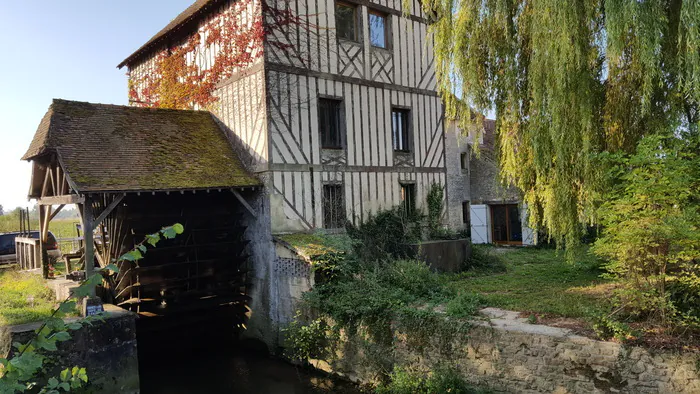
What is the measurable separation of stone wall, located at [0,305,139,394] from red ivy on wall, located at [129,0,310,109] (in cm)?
597

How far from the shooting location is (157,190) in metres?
8.62

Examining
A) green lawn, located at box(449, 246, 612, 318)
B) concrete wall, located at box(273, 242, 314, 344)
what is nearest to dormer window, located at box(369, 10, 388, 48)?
concrete wall, located at box(273, 242, 314, 344)

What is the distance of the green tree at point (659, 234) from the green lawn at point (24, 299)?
8.32 m

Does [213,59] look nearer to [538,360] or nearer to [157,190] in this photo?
[157,190]

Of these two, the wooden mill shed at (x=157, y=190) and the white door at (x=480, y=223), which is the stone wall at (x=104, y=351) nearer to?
the wooden mill shed at (x=157, y=190)

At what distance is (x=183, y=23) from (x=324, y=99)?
4348mm

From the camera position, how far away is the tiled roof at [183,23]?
11.4 m

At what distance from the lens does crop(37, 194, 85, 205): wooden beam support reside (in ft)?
26.5

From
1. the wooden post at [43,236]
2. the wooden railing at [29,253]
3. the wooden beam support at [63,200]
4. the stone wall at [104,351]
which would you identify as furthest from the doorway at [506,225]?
the wooden railing at [29,253]

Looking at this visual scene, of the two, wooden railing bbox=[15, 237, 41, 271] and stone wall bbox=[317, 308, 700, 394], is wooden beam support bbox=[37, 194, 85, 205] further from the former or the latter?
stone wall bbox=[317, 308, 700, 394]

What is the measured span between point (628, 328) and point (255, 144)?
Answer: 7763 millimetres

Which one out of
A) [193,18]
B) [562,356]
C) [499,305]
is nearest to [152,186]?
[193,18]

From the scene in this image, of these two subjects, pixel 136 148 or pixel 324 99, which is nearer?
pixel 136 148

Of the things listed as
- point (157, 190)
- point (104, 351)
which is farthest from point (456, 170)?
point (104, 351)
